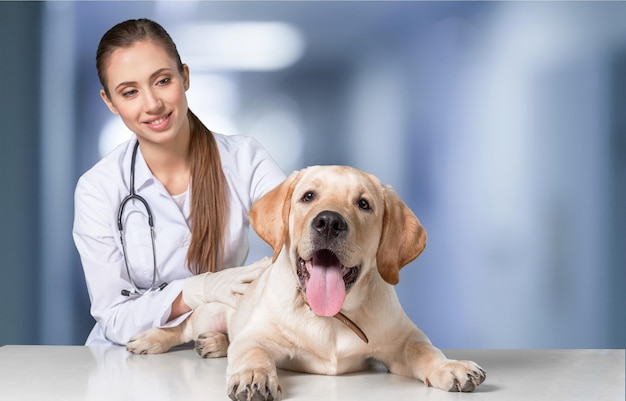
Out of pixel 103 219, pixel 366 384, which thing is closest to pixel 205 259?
pixel 103 219

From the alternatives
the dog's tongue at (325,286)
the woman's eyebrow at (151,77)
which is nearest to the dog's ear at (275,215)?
the dog's tongue at (325,286)

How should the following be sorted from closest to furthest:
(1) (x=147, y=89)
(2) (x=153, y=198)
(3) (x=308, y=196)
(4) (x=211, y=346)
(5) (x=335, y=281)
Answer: (5) (x=335, y=281) < (3) (x=308, y=196) < (4) (x=211, y=346) < (1) (x=147, y=89) < (2) (x=153, y=198)

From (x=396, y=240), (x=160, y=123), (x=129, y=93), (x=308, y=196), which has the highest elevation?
(x=129, y=93)

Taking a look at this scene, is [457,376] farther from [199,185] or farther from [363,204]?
[199,185]

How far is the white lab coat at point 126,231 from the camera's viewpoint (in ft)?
9.72

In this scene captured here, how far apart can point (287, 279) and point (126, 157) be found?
117 cm

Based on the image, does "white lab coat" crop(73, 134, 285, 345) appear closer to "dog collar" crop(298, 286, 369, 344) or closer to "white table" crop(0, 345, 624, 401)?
"white table" crop(0, 345, 624, 401)

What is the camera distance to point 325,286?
2.05 m

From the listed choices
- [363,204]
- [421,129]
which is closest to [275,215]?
[363,204]

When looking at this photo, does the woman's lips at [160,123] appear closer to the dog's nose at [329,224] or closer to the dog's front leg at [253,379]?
the dog's nose at [329,224]

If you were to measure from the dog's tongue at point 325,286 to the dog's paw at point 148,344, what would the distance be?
782 millimetres

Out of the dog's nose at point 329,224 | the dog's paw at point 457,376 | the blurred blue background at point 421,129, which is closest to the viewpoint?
the dog's paw at point 457,376

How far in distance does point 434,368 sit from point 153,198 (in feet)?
4.72

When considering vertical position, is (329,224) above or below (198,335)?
above
